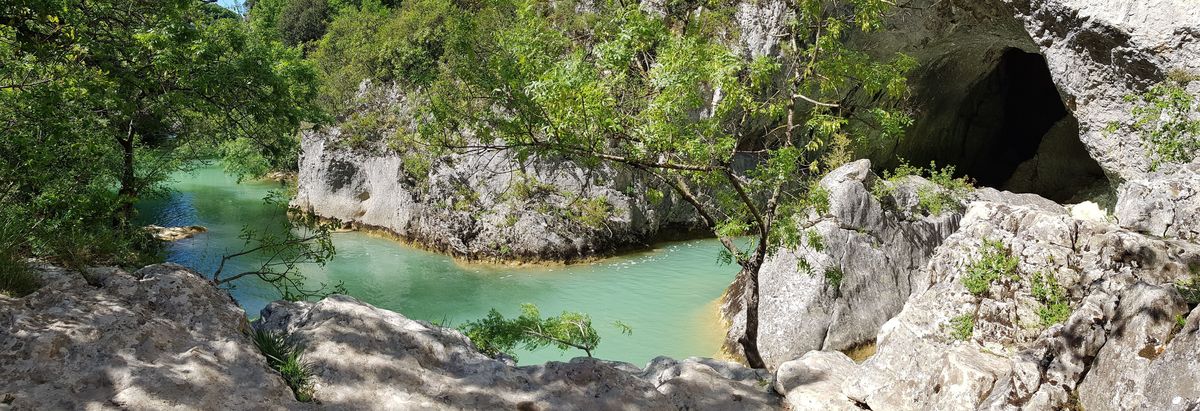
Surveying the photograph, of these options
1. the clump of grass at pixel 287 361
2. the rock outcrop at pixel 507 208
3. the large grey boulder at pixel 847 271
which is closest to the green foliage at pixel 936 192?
the large grey boulder at pixel 847 271

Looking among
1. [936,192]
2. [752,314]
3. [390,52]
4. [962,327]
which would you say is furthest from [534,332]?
[390,52]

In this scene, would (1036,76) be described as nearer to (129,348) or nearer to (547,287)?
(547,287)

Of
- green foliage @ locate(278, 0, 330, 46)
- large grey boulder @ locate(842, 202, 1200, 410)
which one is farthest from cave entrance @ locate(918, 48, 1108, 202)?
green foliage @ locate(278, 0, 330, 46)

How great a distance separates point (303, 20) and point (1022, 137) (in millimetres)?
30154

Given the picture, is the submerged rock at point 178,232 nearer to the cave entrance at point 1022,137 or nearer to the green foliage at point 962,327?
the green foliage at point 962,327

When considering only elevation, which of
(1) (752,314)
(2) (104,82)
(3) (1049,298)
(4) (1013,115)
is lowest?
(1) (752,314)

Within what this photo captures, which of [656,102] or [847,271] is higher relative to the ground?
[656,102]

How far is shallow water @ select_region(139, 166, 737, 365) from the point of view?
1061 centimetres

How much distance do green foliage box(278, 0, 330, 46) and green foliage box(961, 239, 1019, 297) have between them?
33.0m

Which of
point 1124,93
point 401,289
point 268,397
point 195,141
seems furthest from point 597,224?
point 268,397

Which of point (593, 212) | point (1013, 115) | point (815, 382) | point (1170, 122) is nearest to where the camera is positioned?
point (815, 382)

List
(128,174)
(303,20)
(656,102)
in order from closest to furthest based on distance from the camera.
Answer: (656,102) < (128,174) < (303,20)

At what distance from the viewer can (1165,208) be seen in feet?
20.4

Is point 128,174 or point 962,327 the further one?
point 128,174
